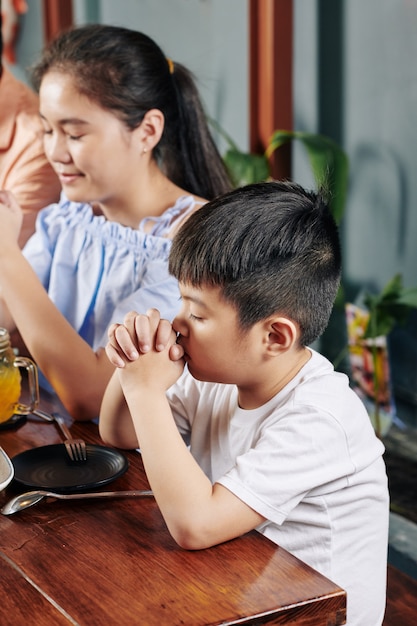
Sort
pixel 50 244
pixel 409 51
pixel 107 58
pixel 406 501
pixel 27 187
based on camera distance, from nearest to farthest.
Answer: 1. pixel 107 58
2. pixel 50 244
3. pixel 27 187
4. pixel 406 501
5. pixel 409 51

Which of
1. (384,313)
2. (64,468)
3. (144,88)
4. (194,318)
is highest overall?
(144,88)

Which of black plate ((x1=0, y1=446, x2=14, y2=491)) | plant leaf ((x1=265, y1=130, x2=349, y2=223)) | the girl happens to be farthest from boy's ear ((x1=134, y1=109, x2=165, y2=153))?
plant leaf ((x1=265, y1=130, x2=349, y2=223))

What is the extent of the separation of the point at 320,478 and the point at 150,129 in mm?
950

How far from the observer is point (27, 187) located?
228cm

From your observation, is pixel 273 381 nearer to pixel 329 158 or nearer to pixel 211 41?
pixel 329 158

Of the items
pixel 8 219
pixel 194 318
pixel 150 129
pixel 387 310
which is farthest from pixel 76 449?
pixel 387 310

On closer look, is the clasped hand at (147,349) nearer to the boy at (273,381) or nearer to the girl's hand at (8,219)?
the boy at (273,381)

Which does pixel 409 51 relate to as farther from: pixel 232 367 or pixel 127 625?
pixel 127 625

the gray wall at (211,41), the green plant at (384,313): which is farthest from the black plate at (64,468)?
the gray wall at (211,41)

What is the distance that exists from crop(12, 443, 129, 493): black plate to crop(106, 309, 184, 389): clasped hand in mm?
148

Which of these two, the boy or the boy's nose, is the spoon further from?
the boy's nose

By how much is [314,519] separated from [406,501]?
71.8 inches

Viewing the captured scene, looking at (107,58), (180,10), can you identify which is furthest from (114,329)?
(180,10)

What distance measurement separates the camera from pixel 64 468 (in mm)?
1314
